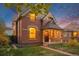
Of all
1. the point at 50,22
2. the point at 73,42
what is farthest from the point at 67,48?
the point at 50,22

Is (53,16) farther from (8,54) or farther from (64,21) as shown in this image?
(8,54)

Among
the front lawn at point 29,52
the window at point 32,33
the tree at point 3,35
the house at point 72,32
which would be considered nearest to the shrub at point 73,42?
the house at point 72,32

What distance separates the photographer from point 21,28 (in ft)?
6.36

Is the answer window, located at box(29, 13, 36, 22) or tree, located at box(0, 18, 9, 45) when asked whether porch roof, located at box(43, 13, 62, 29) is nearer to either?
window, located at box(29, 13, 36, 22)

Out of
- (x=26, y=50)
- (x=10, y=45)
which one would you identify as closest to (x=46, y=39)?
(x=26, y=50)

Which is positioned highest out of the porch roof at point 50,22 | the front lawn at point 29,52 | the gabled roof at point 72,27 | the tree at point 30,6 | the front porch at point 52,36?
the tree at point 30,6

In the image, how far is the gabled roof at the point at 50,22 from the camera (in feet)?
6.30

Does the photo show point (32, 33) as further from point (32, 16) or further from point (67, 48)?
point (67, 48)

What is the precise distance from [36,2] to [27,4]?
0.09m

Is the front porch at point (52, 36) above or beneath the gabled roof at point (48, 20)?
beneath

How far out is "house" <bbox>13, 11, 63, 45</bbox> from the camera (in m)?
1.92

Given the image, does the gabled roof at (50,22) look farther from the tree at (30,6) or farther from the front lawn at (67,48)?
the front lawn at (67,48)

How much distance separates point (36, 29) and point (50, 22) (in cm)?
15

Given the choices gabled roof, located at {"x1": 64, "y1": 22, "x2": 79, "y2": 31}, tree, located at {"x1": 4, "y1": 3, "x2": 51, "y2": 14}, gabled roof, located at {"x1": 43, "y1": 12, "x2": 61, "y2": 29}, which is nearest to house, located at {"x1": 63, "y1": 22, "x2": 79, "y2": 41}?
gabled roof, located at {"x1": 64, "y1": 22, "x2": 79, "y2": 31}
